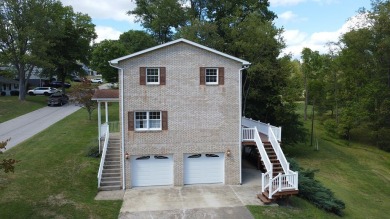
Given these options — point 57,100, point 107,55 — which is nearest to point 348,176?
point 57,100

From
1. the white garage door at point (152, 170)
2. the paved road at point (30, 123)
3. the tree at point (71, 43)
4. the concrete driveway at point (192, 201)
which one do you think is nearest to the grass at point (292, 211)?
the concrete driveway at point (192, 201)

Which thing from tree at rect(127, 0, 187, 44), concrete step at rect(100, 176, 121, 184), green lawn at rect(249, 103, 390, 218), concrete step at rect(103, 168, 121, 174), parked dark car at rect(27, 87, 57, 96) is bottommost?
green lawn at rect(249, 103, 390, 218)

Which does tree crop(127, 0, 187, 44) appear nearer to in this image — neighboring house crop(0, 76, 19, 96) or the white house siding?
neighboring house crop(0, 76, 19, 96)

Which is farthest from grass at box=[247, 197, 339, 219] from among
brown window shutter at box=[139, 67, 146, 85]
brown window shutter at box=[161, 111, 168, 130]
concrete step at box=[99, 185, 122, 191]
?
brown window shutter at box=[139, 67, 146, 85]

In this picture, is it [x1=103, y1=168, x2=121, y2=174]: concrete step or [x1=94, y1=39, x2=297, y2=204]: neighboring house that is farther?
[x1=103, y1=168, x2=121, y2=174]: concrete step

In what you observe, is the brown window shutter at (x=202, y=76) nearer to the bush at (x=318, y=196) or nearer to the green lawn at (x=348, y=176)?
the green lawn at (x=348, y=176)

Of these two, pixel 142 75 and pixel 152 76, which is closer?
pixel 142 75

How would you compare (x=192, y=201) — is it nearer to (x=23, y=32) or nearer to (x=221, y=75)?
(x=221, y=75)
